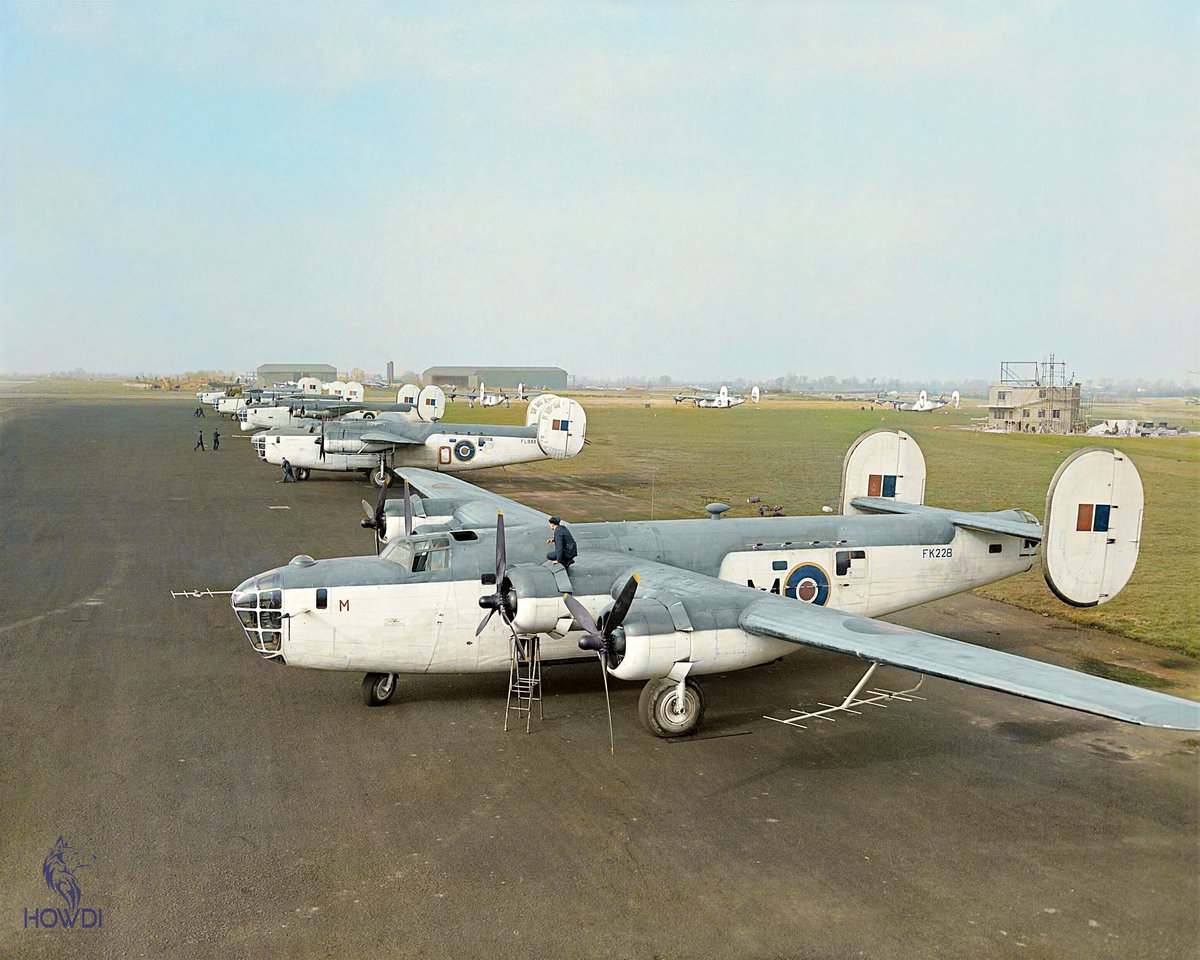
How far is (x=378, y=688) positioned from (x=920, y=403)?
90834mm

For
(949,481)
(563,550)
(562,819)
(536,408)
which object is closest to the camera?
(562,819)

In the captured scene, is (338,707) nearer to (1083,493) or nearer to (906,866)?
(906,866)

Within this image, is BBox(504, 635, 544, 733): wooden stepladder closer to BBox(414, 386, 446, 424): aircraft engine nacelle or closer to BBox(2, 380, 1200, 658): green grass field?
BBox(2, 380, 1200, 658): green grass field

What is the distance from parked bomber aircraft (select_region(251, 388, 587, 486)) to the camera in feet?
143

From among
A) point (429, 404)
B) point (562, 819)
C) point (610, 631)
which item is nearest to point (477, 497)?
point (610, 631)

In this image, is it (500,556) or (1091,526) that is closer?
(500,556)

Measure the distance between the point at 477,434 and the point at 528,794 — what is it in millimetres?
34164

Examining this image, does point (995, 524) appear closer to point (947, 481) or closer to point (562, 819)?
point (562, 819)

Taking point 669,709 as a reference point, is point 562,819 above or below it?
below

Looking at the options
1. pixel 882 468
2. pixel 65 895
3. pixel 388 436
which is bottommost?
pixel 65 895

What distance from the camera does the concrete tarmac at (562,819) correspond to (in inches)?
337

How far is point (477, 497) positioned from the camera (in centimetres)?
2470

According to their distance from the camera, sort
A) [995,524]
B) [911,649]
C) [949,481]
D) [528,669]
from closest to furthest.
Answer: [911,649] → [528,669] → [995,524] → [949,481]

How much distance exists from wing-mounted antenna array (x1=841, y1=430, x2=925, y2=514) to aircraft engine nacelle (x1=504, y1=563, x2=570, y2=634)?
10.4 m
